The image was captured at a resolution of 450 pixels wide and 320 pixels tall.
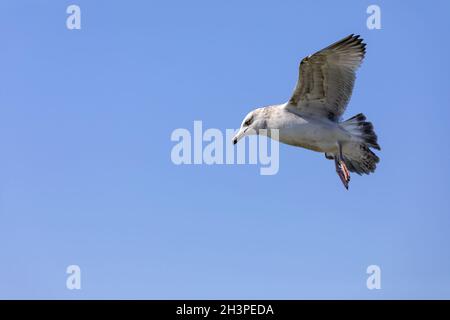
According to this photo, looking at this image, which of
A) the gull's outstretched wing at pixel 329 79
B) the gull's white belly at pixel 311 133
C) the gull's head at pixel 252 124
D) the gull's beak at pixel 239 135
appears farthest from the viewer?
the gull's beak at pixel 239 135

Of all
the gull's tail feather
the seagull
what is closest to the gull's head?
the seagull

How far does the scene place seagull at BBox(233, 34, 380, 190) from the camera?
13195mm

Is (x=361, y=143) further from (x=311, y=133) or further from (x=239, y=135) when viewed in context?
(x=239, y=135)

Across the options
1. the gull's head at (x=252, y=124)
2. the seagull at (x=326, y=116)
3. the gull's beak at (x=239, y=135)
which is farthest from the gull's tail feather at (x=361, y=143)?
the gull's beak at (x=239, y=135)

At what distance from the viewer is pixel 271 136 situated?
44.1ft

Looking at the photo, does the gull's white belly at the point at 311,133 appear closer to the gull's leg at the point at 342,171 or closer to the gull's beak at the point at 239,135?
the gull's leg at the point at 342,171

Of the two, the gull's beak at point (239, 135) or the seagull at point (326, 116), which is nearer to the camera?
the seagull at point (326, 116)

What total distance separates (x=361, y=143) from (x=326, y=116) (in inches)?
23.3

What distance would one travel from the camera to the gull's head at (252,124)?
44.5ft

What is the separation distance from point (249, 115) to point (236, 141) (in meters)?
0.39

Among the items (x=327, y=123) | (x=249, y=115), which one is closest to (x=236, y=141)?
(x=249, y=115)
